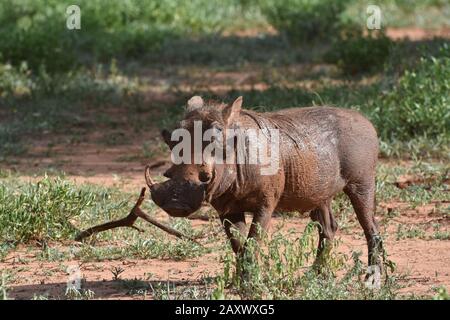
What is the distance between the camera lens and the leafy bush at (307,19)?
16.5 meters

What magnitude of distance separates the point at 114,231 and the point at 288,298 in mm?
2340

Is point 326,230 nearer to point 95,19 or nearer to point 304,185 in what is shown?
point 304,185

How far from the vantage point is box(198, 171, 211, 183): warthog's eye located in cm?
614

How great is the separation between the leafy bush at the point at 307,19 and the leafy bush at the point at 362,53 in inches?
77.9

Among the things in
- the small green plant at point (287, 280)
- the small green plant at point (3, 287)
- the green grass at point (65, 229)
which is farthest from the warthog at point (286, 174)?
the green grass at point (65, 229)

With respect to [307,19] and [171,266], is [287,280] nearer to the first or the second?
[171,266]

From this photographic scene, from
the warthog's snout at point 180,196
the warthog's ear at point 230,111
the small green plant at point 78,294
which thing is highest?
the warthog's ear at point 230,111

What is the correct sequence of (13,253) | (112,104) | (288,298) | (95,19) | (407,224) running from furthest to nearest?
(95,19) → (112,104) → (407,224) → (13,253) → (288,298)

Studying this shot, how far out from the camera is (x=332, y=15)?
658 inches

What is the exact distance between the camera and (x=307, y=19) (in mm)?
16578

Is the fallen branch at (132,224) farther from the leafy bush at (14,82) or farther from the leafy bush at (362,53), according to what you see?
the leafy bush at (362,53)

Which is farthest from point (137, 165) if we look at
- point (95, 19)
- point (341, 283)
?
point (95, 19)

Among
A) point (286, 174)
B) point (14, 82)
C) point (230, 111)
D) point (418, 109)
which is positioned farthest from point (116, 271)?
point (14, 82)

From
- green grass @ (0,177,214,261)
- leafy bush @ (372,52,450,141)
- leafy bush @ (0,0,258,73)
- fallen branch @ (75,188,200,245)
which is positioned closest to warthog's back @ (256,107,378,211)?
fallen branch @ (75,188,200,245)
